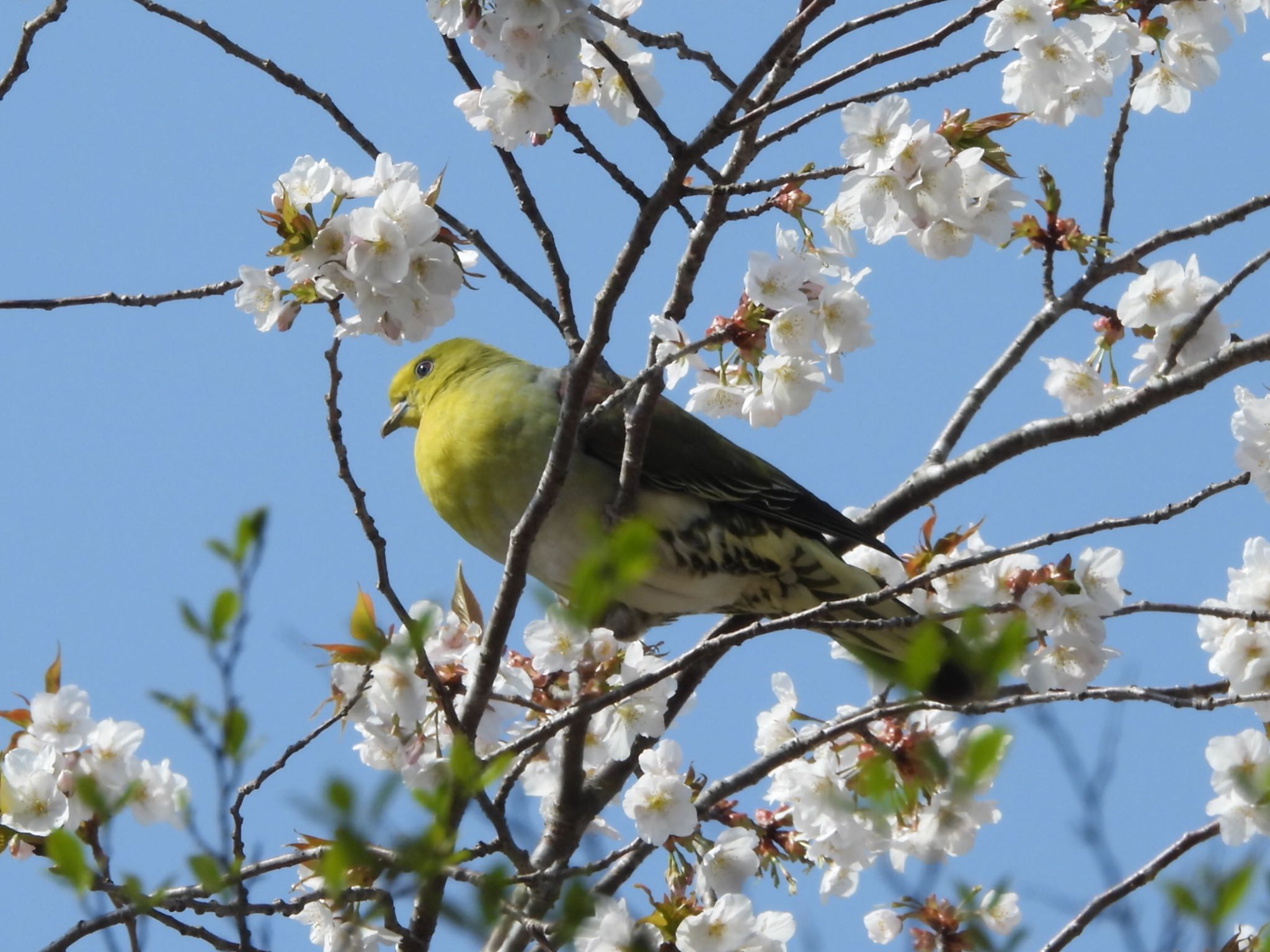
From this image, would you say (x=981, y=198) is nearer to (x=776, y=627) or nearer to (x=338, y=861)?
(x=776, y=627)

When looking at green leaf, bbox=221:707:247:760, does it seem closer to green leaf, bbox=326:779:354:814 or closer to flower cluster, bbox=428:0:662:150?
green leaf, bbox=326:779:354:814

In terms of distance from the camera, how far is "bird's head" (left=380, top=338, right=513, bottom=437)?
4.47 m

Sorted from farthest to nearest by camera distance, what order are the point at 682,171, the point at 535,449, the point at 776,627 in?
the point at 535,449, the point at 682,171, the point at 776,627

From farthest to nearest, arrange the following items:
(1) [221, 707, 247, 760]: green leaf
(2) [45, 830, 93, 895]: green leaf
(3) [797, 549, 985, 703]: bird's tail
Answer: (3) [797, 549, 985, 703]: bird's tail < (1) [221, 707, 247, 760]: green leaf < (2) [45, 830, 93, 895]: green leaf

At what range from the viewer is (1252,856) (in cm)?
120

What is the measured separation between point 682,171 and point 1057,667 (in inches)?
43.8

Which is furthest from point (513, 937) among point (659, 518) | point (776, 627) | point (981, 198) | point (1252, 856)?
point (1252, 856)

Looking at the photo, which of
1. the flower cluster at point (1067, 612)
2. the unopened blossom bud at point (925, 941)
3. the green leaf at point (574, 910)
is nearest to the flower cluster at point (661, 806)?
the unopened blossom bud at point (925, 941)

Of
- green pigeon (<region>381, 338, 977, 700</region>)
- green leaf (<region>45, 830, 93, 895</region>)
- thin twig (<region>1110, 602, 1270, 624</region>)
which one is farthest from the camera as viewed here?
green pigeon (<region>381, 338, 977, 700</region>)

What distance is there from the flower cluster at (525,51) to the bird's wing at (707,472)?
3.58ft

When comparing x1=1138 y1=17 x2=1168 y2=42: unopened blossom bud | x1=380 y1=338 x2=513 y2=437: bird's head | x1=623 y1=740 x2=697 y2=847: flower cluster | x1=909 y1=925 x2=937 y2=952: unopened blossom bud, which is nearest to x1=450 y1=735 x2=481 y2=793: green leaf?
x1=623 y1=740 x2=697 y2=847: flower cluster

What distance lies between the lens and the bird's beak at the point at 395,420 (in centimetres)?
464

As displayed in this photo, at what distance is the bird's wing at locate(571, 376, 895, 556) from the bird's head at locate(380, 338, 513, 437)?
688 mm

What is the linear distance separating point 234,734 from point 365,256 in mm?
1161
